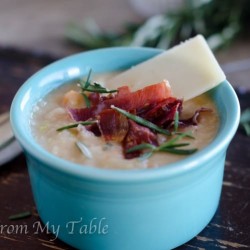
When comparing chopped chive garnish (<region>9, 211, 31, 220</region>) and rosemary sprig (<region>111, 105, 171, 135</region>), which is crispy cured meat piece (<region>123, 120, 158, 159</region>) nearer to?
rosemary sprig (<region>111, 105, 171, 135</region>)

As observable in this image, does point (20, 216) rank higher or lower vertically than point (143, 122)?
lower

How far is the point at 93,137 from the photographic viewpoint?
1497 mm

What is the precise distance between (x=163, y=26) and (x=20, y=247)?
→ 1.45 metres

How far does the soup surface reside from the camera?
1.41 metres

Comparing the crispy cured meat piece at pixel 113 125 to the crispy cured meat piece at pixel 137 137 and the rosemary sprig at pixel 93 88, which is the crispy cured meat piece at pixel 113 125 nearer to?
the crispy cured meat piece at pixel 137 137

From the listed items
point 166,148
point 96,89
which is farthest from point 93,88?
point 166,148

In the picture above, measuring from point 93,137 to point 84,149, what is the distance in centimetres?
7

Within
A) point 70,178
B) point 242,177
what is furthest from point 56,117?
point 242,177

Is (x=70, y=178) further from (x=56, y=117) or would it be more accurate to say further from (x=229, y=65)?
(x=229, y=65)

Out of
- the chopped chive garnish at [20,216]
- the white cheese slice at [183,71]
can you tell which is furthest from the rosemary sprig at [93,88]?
the chopped chive garnish at [20,216]

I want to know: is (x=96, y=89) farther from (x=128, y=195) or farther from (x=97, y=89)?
(x=128, y=195)

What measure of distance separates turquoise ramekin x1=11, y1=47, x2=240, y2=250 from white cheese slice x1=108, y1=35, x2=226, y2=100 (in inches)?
2.5

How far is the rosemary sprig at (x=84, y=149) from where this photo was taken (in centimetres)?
143

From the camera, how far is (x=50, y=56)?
2480 mm
